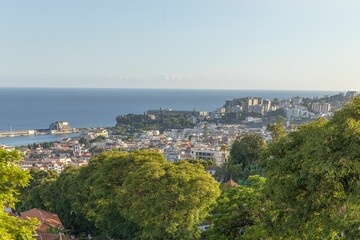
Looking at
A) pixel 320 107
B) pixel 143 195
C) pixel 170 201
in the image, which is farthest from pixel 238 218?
pixel 320 107

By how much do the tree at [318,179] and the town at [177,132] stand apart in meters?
40.8

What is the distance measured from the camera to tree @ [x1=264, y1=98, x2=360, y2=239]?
17.4 feet

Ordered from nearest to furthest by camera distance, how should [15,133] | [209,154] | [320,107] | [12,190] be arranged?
[12,190] → [209,154] → [15,133] → [320,107]

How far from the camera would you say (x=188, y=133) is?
90312 millimetres

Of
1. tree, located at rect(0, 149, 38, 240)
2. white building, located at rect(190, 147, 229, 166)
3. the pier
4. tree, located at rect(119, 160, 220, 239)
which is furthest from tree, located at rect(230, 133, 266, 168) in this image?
the pier

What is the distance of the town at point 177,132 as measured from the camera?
192 feet

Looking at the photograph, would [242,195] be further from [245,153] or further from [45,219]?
[245,153]

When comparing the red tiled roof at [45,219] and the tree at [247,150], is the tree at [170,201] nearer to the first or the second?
the red tiled roof at [45,219]

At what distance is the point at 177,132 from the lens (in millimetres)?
94250

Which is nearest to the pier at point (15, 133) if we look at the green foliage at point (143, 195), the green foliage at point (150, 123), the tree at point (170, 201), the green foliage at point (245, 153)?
the green foliage at point (150, 123)

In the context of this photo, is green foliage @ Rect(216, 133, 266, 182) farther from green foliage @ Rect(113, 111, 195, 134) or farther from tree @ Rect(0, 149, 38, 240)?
green foliage @ Rect(113, 111, 195, 134)

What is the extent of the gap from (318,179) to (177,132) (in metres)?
88.6

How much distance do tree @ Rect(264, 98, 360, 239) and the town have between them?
4082 cm

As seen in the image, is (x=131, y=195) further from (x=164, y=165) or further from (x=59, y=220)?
(x=59, y=220)
